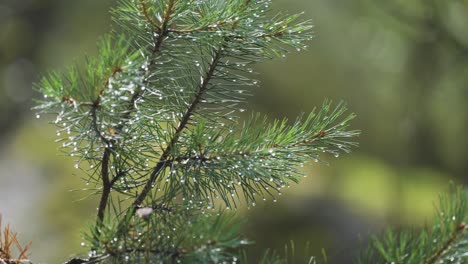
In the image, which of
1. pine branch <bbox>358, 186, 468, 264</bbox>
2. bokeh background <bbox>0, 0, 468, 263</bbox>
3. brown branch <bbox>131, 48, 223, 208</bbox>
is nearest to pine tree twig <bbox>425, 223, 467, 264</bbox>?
pine branch <bbox>358, 186, 468, 264</bbox>

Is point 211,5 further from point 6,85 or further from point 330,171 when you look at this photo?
point 6,85

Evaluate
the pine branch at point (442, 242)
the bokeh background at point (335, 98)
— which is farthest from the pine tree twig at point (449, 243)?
the bokeh background at point (335, 98)

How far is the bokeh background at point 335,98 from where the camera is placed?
3.14m

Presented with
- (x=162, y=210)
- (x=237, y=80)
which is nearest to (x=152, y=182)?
(x=162, y=210)

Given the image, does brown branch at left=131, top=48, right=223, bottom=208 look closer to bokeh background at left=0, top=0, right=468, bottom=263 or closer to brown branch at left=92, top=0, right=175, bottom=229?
brown branch at left=92, top=0, right=175, bottom=229

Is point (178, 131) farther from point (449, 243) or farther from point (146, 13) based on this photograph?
point (449, 243)

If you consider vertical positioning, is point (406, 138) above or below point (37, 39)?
below

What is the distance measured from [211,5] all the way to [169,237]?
27 cm

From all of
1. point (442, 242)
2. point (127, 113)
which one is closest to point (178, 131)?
point (127, 113)

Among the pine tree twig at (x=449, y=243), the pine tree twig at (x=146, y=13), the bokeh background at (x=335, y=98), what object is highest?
the bokeh background at (x=335, y=98)

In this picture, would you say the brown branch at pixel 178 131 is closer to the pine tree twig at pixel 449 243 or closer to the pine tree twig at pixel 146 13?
the pine tree twig at pixel 146 13

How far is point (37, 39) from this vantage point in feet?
13.8

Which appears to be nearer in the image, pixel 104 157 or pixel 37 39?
pixel 104 157

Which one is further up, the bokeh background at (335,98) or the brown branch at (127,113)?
the bokeh background at (335,98)
